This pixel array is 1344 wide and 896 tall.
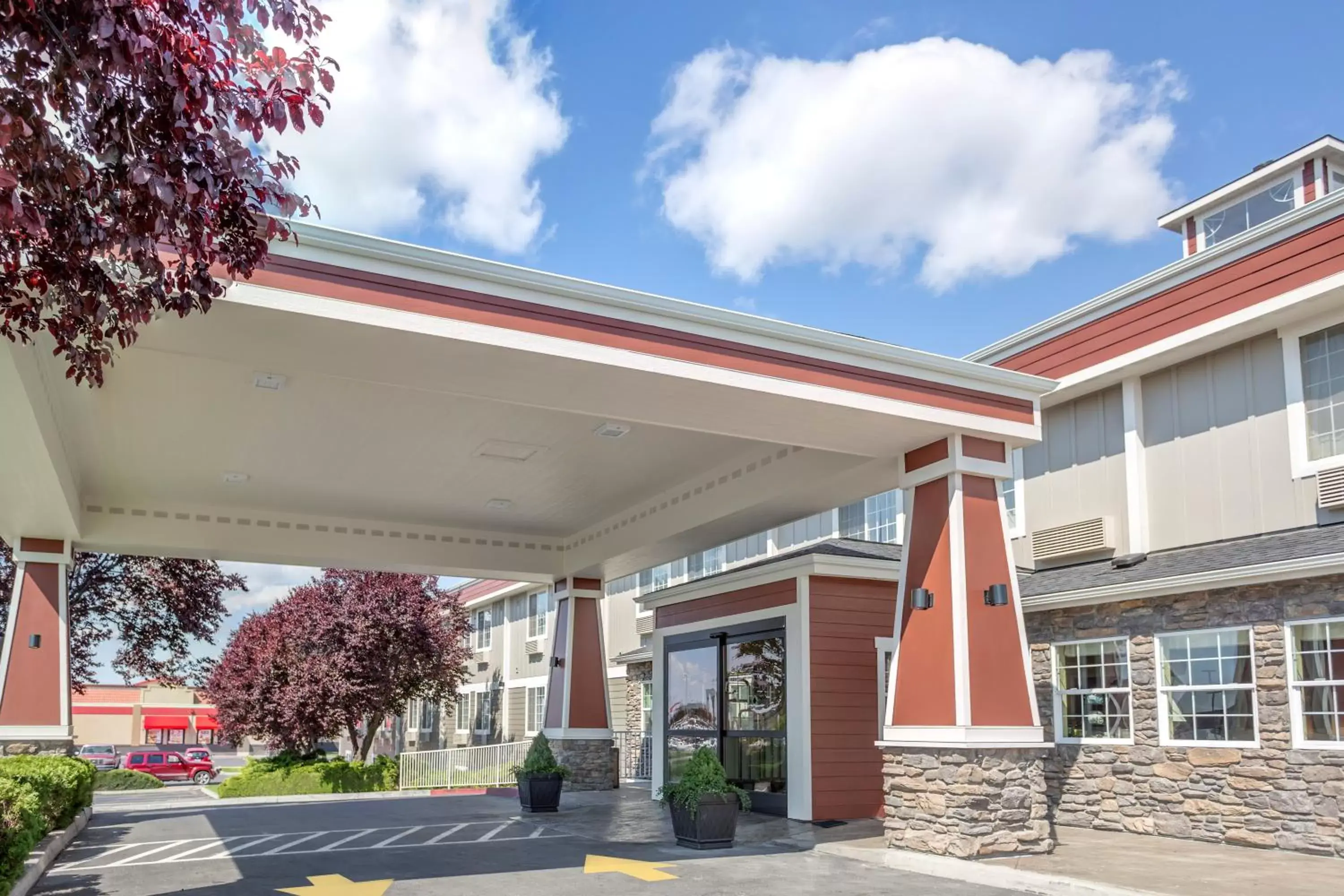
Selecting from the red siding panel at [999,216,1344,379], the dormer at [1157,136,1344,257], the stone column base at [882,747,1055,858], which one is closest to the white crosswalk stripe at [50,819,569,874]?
the stone column base at [882,747,1055,858]

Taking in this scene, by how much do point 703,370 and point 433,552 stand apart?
10196mm

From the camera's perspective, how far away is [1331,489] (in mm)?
11148

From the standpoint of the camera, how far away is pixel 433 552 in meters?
18.5

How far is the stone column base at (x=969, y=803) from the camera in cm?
981

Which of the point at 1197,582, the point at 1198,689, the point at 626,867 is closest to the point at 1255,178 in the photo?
the point at 1197,582

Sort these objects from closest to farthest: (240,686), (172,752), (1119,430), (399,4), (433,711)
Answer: (399,4) < (1119,430) < (240,686) < (172,752) < (433,711)

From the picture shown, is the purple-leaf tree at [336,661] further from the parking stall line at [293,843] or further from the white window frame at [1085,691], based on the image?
the white window frame at [1085,691]

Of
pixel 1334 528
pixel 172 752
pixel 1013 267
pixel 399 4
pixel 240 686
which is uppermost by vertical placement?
pixel 1013 267

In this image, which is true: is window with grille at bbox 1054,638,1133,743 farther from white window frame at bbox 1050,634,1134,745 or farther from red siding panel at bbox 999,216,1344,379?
red siding panel at bbox 999,216,1344,379

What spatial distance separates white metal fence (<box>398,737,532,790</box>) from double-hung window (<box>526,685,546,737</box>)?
607cm

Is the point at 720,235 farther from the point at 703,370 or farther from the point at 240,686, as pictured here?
the point at 240,686

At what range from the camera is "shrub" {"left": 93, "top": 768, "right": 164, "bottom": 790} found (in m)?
29.1

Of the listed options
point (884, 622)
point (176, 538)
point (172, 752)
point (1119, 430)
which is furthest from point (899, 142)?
point (172, 752)

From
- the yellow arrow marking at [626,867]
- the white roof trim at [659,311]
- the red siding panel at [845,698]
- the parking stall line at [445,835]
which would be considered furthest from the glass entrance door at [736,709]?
the white roof trim at [659,311]
